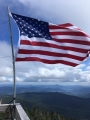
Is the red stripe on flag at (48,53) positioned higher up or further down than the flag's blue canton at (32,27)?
further down

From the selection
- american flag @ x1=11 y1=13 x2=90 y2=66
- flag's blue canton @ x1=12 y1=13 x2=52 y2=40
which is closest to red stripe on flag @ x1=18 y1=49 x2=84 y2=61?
american flag @ x1=11 y1=13 x2=90 y2=66

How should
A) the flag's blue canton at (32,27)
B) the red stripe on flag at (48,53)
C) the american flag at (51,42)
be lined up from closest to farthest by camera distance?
the red stripe on flag at (48,53)
the american flag at (51,42)
the flag's blue canton at (32,27)

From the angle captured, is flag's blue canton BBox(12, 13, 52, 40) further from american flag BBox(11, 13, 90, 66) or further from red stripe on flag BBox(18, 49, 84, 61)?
red stripe on flag BBox(18, 49, 84, 61)

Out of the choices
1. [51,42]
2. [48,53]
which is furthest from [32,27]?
[48,53]

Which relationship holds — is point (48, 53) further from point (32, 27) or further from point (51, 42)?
point (32, 27)

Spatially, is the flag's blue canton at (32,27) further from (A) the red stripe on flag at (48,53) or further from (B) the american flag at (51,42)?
(A) the red stripe on flag at (48,53)

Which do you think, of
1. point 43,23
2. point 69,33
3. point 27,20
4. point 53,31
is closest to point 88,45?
point 69,33

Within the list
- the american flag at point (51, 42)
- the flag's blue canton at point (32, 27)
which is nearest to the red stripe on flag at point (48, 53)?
the american flag at point (51, 42)
